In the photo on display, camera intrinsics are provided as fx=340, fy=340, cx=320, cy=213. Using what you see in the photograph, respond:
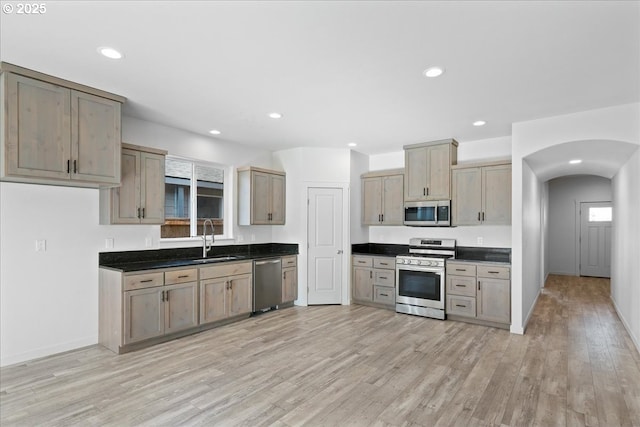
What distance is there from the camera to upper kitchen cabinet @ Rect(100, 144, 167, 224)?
3.99m

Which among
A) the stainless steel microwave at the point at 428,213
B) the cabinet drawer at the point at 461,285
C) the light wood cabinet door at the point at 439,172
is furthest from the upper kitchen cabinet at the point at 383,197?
the cabinet drawer at the point at 461,285

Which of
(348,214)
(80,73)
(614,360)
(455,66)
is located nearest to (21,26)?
(80,73)

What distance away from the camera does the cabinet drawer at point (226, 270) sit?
453 cm

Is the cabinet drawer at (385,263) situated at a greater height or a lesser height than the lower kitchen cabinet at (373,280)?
greater

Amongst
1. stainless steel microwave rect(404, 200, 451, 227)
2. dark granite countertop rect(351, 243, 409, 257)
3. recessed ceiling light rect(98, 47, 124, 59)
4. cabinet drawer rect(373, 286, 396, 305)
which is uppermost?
recessed ceiling light rect(98, 47, 124, 59)

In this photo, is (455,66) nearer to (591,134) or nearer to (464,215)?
(591,134)

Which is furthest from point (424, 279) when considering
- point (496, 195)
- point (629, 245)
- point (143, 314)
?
point (143, 314)

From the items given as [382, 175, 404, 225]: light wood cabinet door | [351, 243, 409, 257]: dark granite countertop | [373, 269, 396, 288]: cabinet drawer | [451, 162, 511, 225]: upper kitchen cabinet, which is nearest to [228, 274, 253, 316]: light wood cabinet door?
[351, 243, 409, 257]: dark granite countertop

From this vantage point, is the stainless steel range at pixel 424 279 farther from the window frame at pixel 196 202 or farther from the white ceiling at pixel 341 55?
the window frame at pixel 196 202

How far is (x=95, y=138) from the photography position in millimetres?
3512

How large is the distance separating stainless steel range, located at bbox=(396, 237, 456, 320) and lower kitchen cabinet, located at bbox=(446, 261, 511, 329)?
0.14 metres

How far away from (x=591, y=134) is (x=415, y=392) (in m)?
3.58

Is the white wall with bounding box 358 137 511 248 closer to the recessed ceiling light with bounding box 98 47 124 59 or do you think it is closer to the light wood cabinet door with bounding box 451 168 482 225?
the light wood cabinet door with bounding box 451 168 482 225

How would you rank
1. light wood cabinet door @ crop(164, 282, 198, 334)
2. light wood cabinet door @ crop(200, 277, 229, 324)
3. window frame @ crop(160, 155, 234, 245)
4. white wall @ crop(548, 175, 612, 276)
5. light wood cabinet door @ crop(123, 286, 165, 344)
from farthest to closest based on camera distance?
white wall @ crop(548, 175, 612, 276) → window frame @ crop(160, 155, 234, 245) → light wood cabinet door @ crop(200, 277, 229, 324) → light wood cabinet door @ crop(164, 282, 198, 334) → light wood cabinet door @ crop(123, 286, 165, 344)
